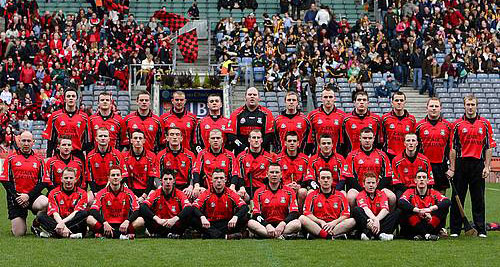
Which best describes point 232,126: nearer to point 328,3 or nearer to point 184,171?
point 184,171

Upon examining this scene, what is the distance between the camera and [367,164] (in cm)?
1377

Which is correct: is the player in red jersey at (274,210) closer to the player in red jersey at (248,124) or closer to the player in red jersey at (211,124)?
the player in red jersey at (248,124)

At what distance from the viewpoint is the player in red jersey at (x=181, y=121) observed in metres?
14.8

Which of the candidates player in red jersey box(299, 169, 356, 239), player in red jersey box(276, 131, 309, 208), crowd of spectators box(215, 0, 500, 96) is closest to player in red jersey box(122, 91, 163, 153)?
player in red jersey box(276, 131, 309, 208)

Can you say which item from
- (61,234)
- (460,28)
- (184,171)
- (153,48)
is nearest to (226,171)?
(184,171)

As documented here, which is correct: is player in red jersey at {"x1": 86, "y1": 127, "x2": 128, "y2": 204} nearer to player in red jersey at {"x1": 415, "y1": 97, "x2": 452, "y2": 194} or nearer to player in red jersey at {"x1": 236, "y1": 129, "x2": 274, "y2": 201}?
player in red jersey at {"x1": 236, "y1": 129, "x2": 274, "y2": 201}

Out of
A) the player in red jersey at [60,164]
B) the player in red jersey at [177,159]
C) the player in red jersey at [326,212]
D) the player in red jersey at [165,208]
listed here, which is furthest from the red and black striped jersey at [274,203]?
the player in red jersey at [60,164]

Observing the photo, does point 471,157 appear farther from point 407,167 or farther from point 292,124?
point 292,124

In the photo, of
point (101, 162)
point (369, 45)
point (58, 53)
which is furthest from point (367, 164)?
point (369, 45)

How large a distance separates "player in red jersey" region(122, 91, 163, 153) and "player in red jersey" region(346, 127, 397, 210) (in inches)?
111

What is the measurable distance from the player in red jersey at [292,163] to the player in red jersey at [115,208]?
2.07 meters

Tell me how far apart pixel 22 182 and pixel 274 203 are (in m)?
3.46

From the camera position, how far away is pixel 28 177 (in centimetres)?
1405

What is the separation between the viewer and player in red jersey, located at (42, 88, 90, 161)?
577 inches
